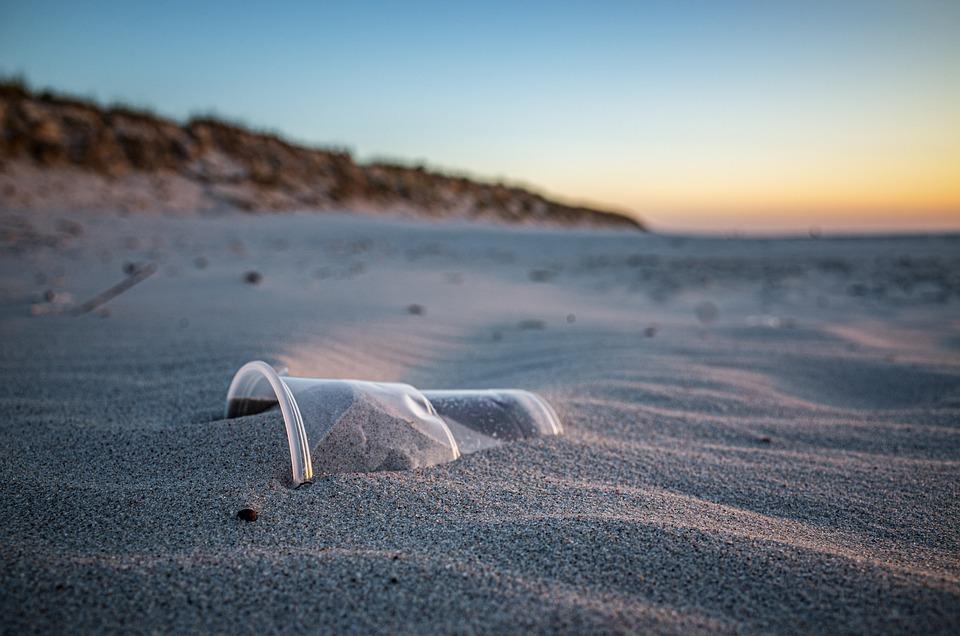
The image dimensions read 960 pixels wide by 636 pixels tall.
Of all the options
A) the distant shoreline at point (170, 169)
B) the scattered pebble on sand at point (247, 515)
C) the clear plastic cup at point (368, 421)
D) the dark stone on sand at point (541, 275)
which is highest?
the distant shoreline at point (170, 169)

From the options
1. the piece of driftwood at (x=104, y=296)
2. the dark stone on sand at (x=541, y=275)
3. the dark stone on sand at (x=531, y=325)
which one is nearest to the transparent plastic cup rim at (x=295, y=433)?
the dark stone on sand at (x=531, y=325)

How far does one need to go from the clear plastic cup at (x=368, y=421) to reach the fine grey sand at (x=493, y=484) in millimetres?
66

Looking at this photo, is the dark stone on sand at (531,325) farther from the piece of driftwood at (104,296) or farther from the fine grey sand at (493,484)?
the piece of driftwood at (104,296)

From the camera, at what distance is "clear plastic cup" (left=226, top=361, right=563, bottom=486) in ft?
5.14

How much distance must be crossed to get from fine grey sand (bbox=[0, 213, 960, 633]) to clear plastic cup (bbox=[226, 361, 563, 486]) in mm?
66

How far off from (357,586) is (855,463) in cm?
170

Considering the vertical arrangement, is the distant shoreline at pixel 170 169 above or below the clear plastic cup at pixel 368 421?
above

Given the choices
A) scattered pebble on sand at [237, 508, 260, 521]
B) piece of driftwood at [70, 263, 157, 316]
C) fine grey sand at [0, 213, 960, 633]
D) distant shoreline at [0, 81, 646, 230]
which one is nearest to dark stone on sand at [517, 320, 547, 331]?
fine grey sand at [0, 213, 960, 633]

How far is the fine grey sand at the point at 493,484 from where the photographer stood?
3.64 feet

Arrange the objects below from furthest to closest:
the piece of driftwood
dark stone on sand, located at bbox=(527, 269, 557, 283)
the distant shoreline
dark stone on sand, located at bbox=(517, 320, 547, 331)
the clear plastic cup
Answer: the distant shoreline < dark stone on sand, located at bbox=(527, 269, 557, 283) < dark stone on sand, located at bbox=(517, 320, 547, 331) < the piece of driftwood < the clear plastic cup

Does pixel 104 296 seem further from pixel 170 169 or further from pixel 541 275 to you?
pixel 170 169

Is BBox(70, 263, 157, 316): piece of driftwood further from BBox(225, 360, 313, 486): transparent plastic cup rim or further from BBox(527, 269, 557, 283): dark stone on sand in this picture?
BBox(527, 269, 557, 283): dark stone on sand

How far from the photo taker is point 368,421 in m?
1.66

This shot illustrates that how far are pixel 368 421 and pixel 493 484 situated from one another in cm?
39
